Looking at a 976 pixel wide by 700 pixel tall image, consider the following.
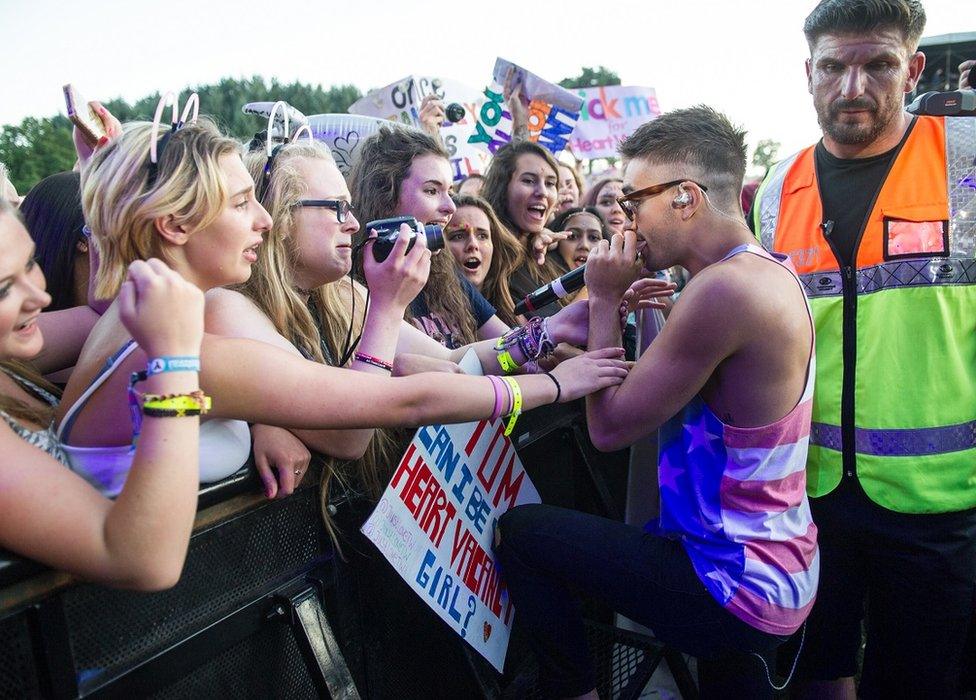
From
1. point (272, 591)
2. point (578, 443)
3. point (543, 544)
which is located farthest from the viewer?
point (578, 443)

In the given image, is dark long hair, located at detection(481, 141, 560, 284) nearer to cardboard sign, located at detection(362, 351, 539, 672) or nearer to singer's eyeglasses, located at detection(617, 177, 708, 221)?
singer's eyeglasses, located at detection(617, 177, 708, 221)

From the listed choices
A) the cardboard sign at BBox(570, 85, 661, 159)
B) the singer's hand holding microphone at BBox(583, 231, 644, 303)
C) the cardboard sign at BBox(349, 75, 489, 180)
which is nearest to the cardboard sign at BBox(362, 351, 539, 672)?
the singer's hand holding microphone at BBox(583, 231, 644, 303)

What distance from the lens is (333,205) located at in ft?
7.30

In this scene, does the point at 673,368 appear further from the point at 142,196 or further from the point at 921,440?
the point at 142,196

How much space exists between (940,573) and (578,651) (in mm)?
1181

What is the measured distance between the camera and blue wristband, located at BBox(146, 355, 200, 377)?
1.13m

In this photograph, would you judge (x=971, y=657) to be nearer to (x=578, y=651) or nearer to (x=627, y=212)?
(x=578, y=651)

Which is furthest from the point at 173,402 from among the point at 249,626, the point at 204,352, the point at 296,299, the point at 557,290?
the point at 557,290

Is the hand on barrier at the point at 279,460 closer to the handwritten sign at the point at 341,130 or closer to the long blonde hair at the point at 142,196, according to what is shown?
the long blonde hair at the point at 142,196

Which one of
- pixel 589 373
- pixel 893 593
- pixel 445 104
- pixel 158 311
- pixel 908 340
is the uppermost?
pixel 445 104

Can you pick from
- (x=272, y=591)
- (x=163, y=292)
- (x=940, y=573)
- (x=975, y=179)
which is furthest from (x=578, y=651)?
(x=975, y=179)

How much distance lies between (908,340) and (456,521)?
1547 mm

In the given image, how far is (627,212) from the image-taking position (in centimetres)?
218

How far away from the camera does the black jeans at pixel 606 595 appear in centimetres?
185
